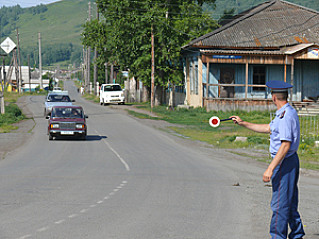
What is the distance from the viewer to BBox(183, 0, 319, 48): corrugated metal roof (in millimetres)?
39938

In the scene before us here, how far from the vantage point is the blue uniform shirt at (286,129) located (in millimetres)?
6254

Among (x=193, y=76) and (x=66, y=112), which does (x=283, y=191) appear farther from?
(x=193, y=76)

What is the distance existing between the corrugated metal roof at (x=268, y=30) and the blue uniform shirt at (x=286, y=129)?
33.7 metres

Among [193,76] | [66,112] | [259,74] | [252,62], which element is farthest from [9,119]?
[259,74]

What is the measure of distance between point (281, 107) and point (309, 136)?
16256 mm

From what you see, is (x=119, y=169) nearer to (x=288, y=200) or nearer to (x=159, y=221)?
(x=159, y=221)

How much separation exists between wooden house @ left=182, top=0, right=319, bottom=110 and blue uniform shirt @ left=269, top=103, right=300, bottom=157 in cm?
3172

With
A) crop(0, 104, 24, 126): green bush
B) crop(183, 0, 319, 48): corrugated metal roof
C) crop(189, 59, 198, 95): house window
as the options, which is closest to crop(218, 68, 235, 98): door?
crop(183, 0, 319, 48): corrugated metal roof

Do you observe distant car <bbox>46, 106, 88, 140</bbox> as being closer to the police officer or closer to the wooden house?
the wooden house

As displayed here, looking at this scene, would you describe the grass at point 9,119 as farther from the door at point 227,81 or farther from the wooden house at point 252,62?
the door at point 227,81

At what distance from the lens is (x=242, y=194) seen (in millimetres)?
10969

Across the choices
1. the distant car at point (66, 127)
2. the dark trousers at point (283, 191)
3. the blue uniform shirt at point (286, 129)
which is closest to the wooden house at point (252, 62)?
the distant car at point (66, 127)

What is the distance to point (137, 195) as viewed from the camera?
10.7 m

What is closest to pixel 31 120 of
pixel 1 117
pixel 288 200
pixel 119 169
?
pixel 1 117
